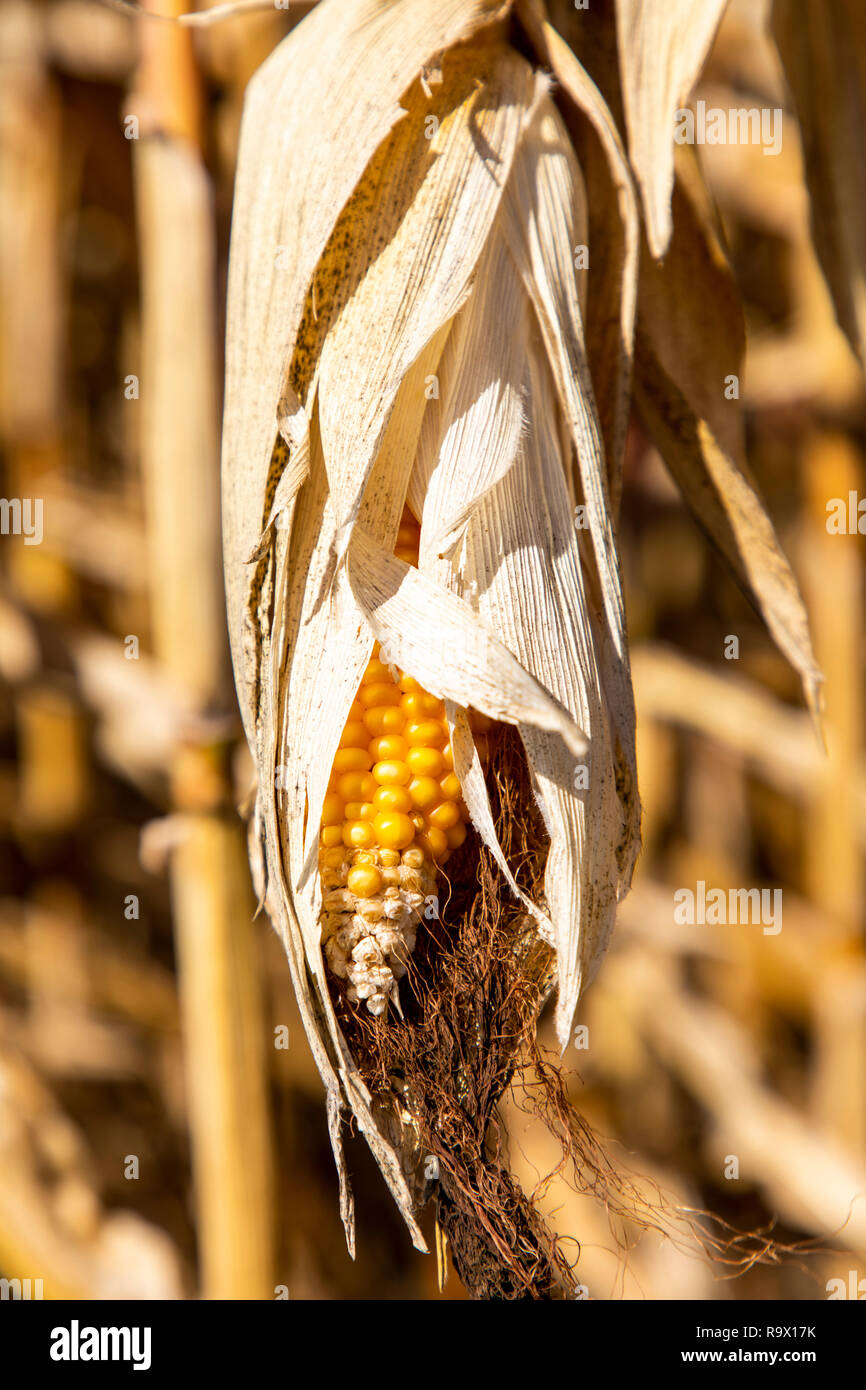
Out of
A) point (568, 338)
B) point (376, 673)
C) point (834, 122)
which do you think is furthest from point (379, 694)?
point (834, 122)

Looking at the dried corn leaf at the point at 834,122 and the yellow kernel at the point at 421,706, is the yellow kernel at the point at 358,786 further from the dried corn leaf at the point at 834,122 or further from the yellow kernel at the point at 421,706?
the dried corn leaf at the point at 834,122

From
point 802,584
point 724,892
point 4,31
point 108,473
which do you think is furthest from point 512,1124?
point 4,31

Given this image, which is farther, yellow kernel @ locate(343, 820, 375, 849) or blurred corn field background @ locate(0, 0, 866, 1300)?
blurred corn field background @ locate(0, 0, 866, 1300)

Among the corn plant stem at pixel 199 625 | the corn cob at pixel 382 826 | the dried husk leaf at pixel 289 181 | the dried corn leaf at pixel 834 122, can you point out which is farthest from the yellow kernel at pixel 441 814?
the dried corn leaf at pixel 834 122

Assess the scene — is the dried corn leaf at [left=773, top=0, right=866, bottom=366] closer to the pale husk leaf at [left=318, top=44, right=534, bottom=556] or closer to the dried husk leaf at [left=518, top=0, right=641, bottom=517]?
the dried husk leaf at [left=518, top=0, right=641, bottom=517]

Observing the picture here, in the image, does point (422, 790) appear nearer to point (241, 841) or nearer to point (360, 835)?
point (360, 835)

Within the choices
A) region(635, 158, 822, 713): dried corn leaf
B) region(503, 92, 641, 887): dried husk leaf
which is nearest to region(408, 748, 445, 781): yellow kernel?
region(503, 92, 641, 887): dried husk leaf
